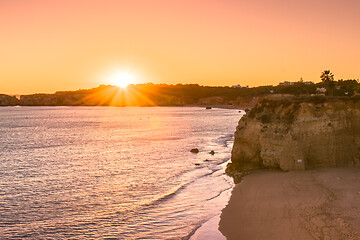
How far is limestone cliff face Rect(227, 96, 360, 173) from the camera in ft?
95.5

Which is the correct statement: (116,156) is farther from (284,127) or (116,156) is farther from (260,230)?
(260,230)

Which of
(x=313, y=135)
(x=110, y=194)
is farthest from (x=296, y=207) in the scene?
(x=110, y=194)

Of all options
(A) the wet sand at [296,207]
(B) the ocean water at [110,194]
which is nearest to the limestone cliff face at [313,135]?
(A) the wet sand at [296,207]

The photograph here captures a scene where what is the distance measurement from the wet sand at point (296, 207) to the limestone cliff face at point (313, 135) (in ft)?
4.80

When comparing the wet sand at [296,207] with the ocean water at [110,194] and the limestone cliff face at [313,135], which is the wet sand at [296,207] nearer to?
the limestone cliff face at [313,135]

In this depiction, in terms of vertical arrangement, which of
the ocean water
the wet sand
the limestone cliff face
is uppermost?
the limestone cliff face

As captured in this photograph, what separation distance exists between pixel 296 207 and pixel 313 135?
10.9 meters

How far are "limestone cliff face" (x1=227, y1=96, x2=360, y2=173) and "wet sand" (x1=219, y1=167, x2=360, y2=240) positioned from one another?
1464mm

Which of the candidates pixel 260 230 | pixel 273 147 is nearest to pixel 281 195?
pixel 260 230

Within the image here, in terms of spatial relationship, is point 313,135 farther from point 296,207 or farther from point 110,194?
point 110,194

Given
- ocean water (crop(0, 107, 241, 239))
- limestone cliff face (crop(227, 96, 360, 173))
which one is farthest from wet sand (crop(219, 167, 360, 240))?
ocean water (crop(0, 107, 241, 239))

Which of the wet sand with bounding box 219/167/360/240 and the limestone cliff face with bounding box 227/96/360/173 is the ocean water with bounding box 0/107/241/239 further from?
the limestone cliff face with bounding box 227/96/360/173

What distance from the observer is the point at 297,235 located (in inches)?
661

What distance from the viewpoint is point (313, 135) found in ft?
95.9
